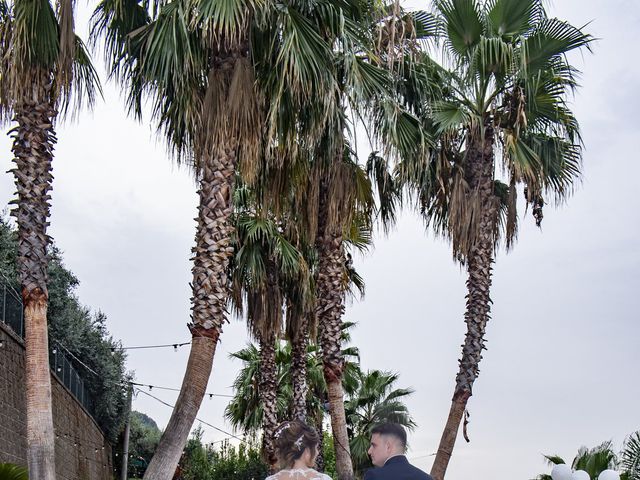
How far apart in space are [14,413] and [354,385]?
1663cm

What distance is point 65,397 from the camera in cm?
2664

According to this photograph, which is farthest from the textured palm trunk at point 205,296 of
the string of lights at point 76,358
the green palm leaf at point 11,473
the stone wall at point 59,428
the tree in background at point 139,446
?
the tree in background at point 139,446

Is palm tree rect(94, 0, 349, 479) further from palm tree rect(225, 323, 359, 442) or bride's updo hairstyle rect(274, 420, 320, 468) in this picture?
palm tree rect(225, 323, 359, 442)

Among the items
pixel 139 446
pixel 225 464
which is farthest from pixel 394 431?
pixel 139 446

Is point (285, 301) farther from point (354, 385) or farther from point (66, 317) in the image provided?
point (354, 385)

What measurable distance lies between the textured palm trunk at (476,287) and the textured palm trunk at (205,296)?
751 centimetres

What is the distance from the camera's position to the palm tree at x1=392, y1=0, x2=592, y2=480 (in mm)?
19609

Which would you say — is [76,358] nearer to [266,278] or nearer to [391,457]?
[266,278]

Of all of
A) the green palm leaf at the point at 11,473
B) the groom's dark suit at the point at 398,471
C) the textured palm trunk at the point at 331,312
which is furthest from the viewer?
the textured palm trunk at the point at 331,312

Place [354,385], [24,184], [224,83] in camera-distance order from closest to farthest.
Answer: [24,184]
[224,83]
[354,385]

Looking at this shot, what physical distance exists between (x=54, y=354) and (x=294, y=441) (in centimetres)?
2055

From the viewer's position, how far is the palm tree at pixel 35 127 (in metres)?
12.7

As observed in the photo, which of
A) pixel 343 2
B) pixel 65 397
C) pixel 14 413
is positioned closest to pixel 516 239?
pixel 343 2

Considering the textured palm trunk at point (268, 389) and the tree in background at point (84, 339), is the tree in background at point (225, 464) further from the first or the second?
the textured palm trunk at point (268, 389)
